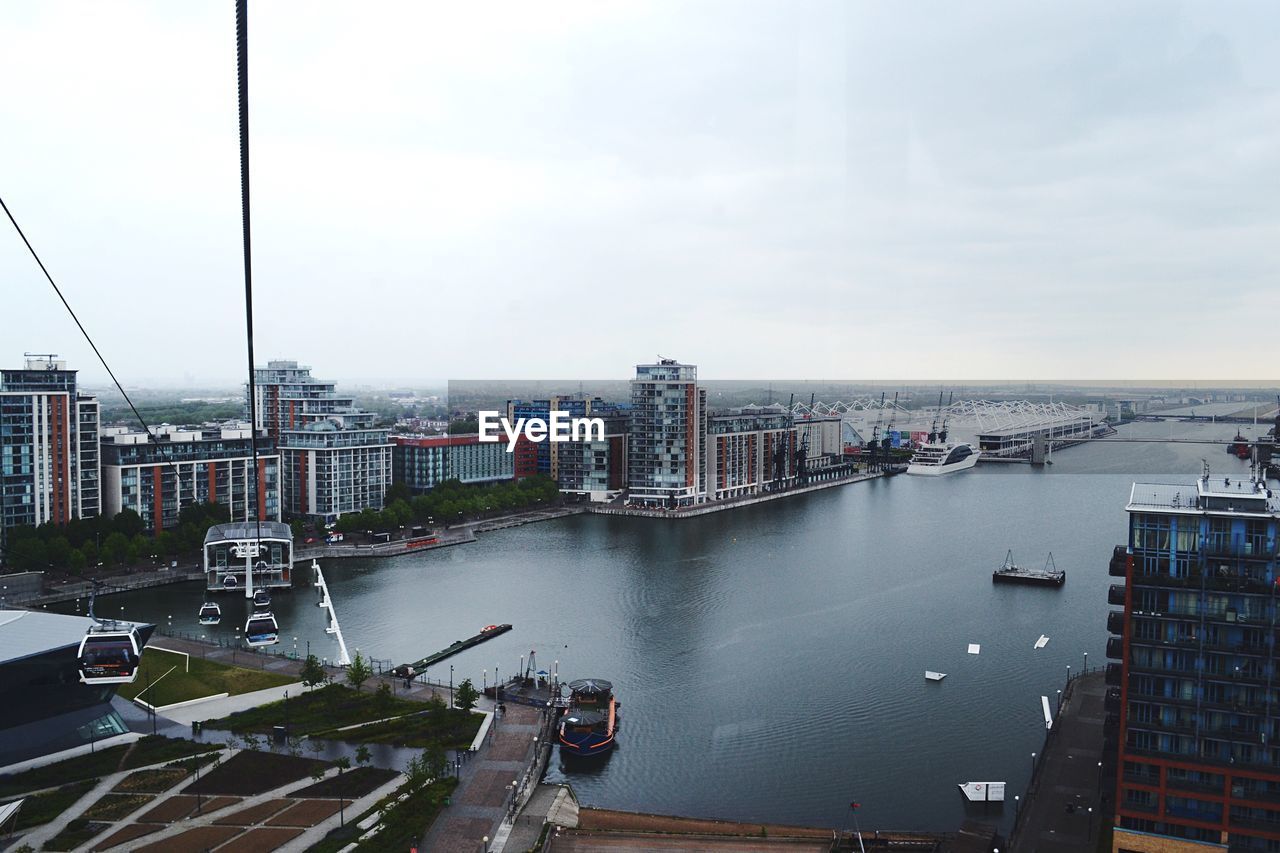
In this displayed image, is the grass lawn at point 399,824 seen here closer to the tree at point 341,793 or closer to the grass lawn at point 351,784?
the tree at point 341,793

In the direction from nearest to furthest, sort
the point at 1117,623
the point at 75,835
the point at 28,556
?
1. the point at 75,835
2. the point at 1117,623
3. the point at 28,556

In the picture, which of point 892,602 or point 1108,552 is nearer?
point 892,602

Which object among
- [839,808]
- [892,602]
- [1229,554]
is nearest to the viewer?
[1229,554]

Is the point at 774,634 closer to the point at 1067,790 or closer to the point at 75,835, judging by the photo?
the point at 1067,790

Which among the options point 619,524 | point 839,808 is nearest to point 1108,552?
point 619,524

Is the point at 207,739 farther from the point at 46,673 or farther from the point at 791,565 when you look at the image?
the point at 791,565

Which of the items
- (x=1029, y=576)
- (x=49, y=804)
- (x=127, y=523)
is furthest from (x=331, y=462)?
(x=1029, y=576)

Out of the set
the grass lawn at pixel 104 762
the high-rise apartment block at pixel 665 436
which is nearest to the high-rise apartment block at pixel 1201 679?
the grass lawn at pixel 104 762
